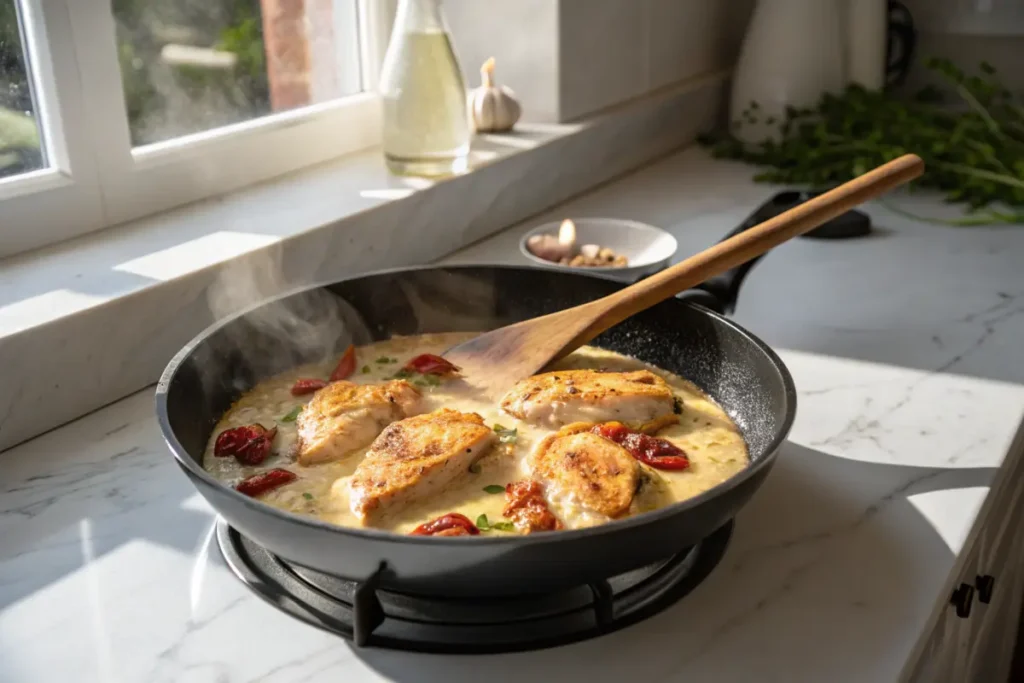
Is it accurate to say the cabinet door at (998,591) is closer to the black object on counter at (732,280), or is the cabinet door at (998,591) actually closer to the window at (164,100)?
the black object on counter at (732,280)

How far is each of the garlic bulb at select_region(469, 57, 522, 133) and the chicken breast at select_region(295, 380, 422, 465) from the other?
0.86 metres

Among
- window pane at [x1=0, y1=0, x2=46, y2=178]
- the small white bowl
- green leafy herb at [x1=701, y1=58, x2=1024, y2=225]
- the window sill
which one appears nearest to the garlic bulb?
the window sill

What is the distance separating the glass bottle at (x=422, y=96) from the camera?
1.54 m

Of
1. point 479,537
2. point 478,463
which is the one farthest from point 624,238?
point 479,537

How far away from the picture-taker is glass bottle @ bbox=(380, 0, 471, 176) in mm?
1543

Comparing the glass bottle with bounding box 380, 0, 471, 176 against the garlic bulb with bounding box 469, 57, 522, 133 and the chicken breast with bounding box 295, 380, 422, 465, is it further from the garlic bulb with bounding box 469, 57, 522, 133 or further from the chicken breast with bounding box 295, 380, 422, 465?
the chicken breast with bounding box 295, 380, 422, 465

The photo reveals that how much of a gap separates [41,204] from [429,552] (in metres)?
0.86

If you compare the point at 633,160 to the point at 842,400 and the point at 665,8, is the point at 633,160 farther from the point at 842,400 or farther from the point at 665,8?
the point at 842,400

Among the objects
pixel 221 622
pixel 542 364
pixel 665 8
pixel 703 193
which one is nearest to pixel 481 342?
pixel 542 364

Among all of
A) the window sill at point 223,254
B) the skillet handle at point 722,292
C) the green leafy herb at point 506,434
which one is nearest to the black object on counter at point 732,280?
the skillet handle at point 722,292

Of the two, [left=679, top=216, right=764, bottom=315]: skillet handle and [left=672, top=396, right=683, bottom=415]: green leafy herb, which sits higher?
[left=679, top=216, right=764, bottom=315]: skillet handle

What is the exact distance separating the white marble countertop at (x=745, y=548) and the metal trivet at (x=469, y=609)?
13mm

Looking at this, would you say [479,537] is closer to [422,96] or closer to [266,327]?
[266,327]

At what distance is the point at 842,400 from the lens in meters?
1.18
